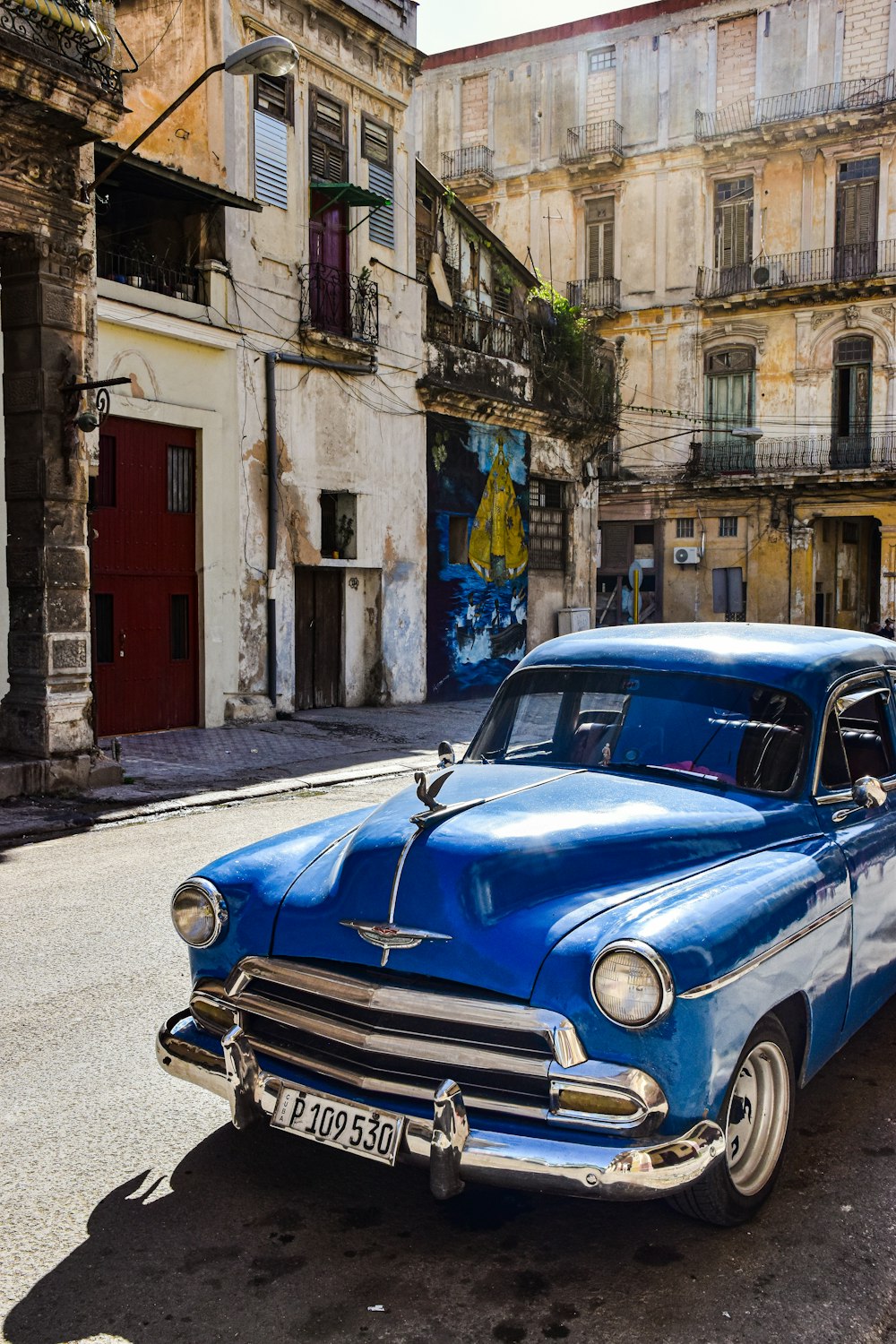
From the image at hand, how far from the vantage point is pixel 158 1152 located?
3898mm

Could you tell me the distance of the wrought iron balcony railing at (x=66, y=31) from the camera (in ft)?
34.8

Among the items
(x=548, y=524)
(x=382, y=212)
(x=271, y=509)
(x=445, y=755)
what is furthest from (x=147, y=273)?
(x=445, y=755)

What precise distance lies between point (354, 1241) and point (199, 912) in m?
1.11

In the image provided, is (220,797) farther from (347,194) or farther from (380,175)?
(380,175)

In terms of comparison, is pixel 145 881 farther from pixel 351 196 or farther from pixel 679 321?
pixel 679 321

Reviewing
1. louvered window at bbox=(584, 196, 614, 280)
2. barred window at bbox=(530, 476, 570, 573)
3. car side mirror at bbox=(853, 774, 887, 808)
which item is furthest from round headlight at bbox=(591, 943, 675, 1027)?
louvered window at bbox=(584, 196, 614, 280)

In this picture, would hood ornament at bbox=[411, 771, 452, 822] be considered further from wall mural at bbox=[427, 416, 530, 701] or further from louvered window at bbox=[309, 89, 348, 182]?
wall mural at bbox=[427, 416, 530, 701]

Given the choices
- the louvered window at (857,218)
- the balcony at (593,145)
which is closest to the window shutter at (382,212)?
the balcony at (593,145)

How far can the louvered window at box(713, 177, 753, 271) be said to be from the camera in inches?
1458

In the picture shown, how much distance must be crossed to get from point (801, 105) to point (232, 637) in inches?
1122

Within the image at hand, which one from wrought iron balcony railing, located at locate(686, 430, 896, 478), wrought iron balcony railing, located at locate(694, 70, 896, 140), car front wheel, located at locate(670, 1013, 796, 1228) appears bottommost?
car front wheel, located at locate(670, 1013, 796, 1228)

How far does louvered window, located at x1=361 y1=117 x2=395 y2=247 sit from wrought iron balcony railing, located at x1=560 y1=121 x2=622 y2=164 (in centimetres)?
1907

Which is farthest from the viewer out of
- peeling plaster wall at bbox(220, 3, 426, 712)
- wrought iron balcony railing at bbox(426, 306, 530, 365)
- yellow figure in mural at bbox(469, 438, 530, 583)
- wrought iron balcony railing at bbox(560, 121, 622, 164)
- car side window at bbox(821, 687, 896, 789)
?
wrought iron balcony railing at bbox(560, 121, 622, 164)

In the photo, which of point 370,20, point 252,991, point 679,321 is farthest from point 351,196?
point 679,321
